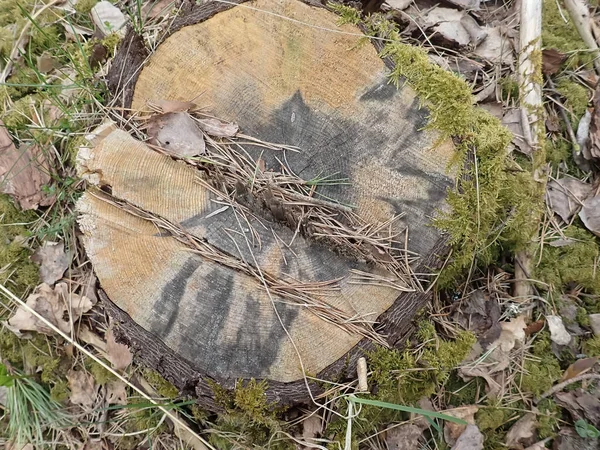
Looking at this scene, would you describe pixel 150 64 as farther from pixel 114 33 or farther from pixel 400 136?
pixel 400 136

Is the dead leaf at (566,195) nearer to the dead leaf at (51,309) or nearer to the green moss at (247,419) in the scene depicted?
the green moss at (247,419)

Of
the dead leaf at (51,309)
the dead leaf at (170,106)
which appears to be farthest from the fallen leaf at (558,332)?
the dead leaf at (51,309)

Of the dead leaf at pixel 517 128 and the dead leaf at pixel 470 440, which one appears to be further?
the dead leaf at pixel 517 128

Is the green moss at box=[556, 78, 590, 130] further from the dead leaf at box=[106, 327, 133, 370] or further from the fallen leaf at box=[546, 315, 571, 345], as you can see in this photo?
the dead leaf at box=[106, 327, 133, 370]

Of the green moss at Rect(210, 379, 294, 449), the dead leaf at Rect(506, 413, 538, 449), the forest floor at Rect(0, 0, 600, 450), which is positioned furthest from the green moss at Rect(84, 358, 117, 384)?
the dead leaf at Rect(506, 413, 538, 449)

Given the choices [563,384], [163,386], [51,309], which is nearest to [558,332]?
[563,384]

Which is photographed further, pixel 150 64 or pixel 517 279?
pixel 517 279

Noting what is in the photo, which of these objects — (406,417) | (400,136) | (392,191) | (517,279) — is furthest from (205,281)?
(517,279)

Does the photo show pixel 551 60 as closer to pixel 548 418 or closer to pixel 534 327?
pixel 534 327
